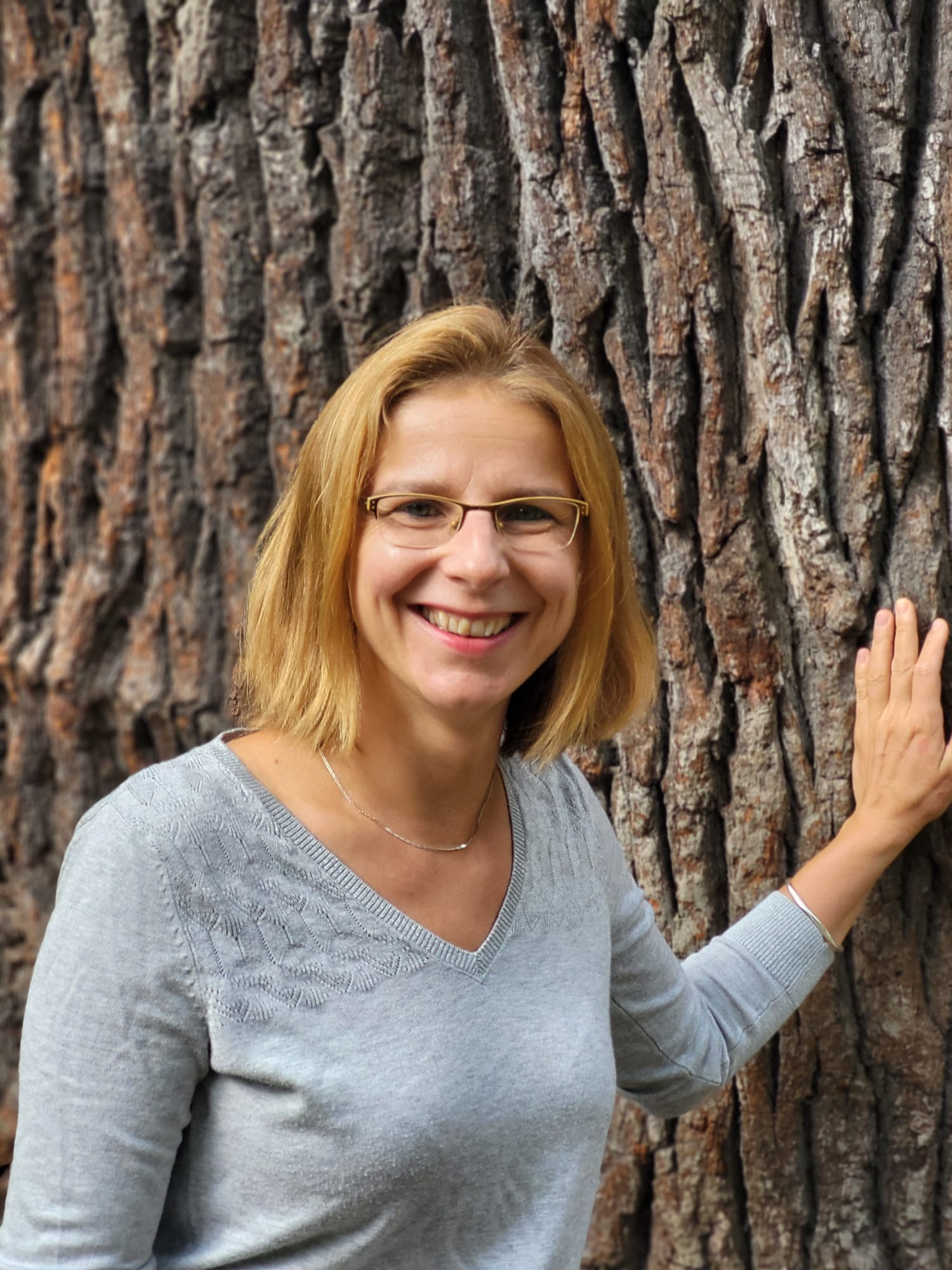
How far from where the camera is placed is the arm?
203 centimetres

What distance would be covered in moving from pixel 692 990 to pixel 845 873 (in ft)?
0.98

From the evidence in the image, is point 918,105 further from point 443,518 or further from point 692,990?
point 692,990

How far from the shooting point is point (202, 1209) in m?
1.74

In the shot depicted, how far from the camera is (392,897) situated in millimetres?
1812

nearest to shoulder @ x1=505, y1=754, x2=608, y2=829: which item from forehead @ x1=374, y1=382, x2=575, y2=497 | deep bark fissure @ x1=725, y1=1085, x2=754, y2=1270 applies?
forehead @ x1=374, y1=382, x2=575, y2=497

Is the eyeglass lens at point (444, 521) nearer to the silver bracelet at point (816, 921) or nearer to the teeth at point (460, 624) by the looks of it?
the teeth at point (460, 624)

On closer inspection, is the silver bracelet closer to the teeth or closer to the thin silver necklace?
the thin silver necklace

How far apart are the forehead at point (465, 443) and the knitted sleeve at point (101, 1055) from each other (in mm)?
583

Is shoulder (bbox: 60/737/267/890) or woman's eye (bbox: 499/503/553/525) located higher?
woman's eye (bbox: 499/503/553/525)

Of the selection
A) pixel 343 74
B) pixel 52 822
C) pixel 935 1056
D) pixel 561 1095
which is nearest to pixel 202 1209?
pixel 561 1095

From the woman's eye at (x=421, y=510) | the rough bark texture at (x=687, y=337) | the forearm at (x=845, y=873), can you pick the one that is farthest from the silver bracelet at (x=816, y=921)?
the woman's eye at (x=421, y=510)

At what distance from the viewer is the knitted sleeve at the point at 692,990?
2.09 metres

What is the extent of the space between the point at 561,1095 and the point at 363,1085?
0.97 feet

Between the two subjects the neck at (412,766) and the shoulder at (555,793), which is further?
the shoulder at (555,793)
